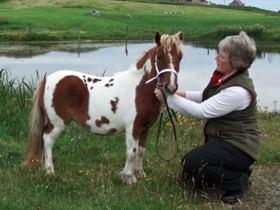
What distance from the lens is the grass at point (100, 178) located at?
16.1ft

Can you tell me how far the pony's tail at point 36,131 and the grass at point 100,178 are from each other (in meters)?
0.15

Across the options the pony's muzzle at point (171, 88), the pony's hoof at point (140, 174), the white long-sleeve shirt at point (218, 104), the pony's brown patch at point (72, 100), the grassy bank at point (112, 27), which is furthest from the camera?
the grassy bank at point (112, 27)

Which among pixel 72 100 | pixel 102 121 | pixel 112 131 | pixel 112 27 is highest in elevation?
pixel 72 100

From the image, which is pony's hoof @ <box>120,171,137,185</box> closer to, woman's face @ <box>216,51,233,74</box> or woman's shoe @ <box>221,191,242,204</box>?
woman's shoe @ <box>221,191,242,204</box>

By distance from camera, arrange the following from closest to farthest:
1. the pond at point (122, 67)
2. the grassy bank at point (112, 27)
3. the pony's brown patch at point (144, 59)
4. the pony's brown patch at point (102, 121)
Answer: the pony's brown patch at point (144, 59)
the pony's brown patch at point (102, 121)
the pond at point (122, 67)
the grassy bank at point (112, 27)

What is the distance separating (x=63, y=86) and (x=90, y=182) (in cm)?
103

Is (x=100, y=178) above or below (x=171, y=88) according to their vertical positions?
below

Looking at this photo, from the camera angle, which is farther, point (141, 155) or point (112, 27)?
point (112, 27)

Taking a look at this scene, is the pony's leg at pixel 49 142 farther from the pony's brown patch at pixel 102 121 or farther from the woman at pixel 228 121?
the woman at pixel 228 121

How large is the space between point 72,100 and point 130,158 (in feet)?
2.87

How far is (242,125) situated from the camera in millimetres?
5086

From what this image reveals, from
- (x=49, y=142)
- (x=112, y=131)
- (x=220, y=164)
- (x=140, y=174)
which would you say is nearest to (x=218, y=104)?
(x=220, y=164)

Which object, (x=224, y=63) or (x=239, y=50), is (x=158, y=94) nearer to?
(x=224, y=63)

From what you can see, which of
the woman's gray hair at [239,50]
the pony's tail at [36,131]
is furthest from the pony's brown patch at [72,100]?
the woman's gray hair at [239,50]
